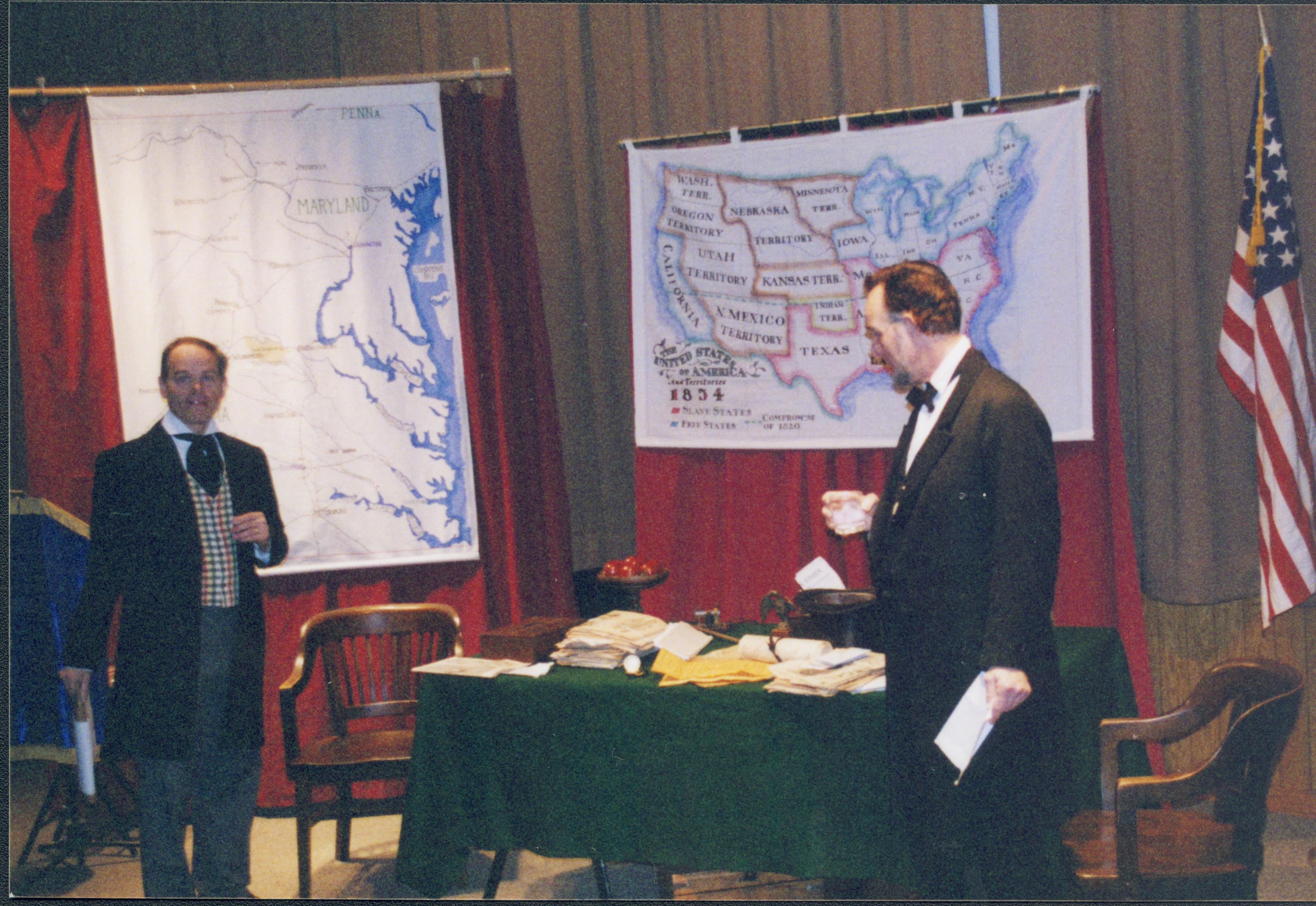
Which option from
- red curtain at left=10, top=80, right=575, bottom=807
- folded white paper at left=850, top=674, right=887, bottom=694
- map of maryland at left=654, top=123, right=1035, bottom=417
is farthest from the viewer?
red curtain at left=10, top=80, right=575, bottom=807

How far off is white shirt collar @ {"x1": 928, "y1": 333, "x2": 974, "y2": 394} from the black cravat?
2.09 metres

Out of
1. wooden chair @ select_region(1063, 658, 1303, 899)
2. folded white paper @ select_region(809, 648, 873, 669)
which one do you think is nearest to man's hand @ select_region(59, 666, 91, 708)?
folded white paper @ select_region(809, 648, 873, 669)

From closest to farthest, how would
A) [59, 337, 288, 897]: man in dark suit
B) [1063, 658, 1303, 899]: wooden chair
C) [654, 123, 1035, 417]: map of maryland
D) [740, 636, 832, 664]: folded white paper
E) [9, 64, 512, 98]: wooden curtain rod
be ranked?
[1063, 658, 1303, 899]: wooden chair < [740, 636, 832, 664]: folded white paper < [59, 337, 288, 897]: man in dark suit < [654, 123, 1035, 417]: map of maryland < [9, 64, 512, 98]: wooden curtain rod

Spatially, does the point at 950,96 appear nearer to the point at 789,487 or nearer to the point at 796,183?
the point at 796,183

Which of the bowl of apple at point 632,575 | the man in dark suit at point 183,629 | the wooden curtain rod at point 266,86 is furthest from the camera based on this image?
the wooden curtain rod at point 266,86

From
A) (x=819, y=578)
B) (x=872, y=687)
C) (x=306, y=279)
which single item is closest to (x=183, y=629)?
(x=306, y=279)

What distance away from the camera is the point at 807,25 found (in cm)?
421

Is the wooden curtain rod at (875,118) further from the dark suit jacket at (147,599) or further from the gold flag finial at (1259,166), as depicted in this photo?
the dark suit jacket at (147,599)

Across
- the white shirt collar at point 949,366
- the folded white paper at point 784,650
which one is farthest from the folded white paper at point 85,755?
the white shirt collar at point 949,366

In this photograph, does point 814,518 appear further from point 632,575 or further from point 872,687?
point 872,687

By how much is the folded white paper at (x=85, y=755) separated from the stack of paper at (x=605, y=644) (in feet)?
4.42

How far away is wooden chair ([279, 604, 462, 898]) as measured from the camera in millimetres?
3211

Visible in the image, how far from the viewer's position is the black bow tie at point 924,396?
2332 millimetres

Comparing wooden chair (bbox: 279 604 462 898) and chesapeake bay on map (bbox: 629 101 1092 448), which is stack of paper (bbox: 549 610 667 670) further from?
chesapeake bay on map (bbox: 629 101 1092 448)
